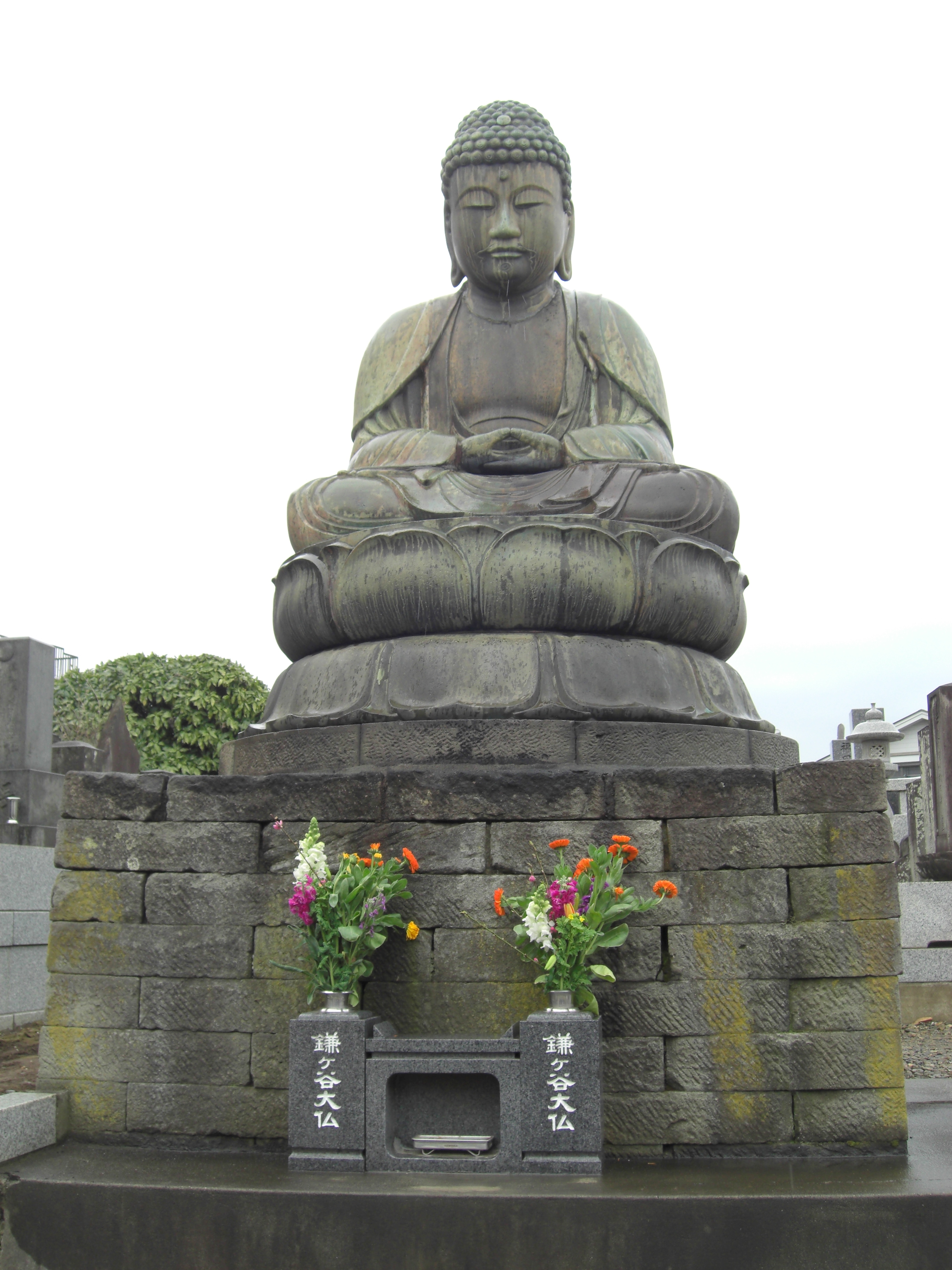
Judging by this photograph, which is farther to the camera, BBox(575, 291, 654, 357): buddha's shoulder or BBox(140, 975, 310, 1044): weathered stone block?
BBox(575, 291, 654, 357): buddha's shoulder

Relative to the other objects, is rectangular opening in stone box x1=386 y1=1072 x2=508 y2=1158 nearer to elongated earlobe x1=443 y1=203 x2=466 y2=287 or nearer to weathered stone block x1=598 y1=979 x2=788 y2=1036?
weathered stone block x1=598 y1=979 x2=788 y2=1036

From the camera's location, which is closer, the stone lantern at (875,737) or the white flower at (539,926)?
the white flower at (539,926)

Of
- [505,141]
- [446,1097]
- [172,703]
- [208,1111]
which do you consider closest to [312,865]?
[446,1097]

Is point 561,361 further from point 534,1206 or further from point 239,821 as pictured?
point 534,1206

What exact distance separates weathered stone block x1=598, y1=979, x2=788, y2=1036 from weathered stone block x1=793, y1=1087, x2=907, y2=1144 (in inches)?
10.8

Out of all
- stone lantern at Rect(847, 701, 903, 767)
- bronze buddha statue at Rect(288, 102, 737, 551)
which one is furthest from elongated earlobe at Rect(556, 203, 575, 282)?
stone lantern at Rect(847, 701, 903, 767)

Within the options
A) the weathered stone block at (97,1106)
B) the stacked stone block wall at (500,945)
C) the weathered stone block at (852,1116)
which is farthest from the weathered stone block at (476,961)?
the weathered stone block at (97,1106)

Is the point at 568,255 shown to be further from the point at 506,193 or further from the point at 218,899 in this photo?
the point at 218,899

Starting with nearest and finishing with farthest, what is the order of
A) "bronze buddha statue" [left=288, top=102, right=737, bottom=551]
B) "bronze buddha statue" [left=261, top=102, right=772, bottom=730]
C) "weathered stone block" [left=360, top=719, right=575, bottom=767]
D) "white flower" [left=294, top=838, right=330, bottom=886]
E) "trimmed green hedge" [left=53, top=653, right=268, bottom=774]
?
"white flower" [left=294, top=838, right=330, bottom=886]
"weathered stone block" [left=360, top=719, right=575, bottom=767]
"bronze buddha statue" [left=261, top=102, right=772, bottom=730]
"bronze buddha statue" [left=288, top=102, right=737, bottom=551]
"trimmed green hedge" [left=53, top=653, right=268, bottom=774]

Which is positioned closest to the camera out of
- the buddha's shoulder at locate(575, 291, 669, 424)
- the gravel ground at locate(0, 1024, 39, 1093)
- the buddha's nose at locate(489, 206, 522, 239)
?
the gravel ground at locate(0, 1024, 39, 1093)

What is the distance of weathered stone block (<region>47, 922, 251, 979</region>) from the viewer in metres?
4.36

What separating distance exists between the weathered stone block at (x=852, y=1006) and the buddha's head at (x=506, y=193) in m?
3.98

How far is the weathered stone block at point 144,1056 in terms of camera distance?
4285mm

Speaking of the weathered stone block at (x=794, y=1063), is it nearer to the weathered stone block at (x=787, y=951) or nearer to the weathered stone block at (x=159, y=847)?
the weathered stone block at (x=787, y=951)
